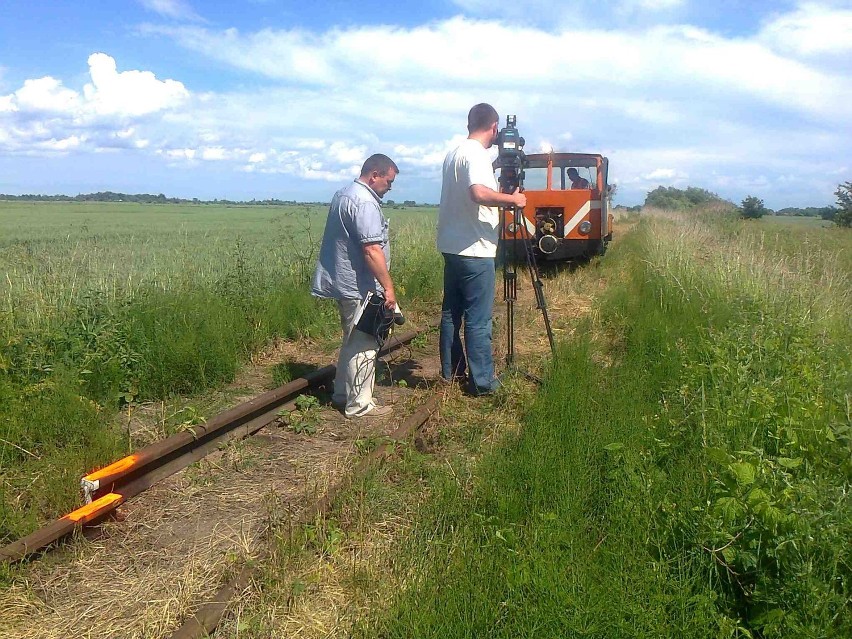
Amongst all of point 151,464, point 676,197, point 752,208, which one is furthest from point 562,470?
point 676,197

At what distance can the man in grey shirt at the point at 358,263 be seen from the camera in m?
4.98

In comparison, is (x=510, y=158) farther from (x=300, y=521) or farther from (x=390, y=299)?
(x=300, y=521)

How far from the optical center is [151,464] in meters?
4.15

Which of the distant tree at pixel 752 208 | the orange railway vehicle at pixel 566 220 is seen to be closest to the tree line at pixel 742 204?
the distant tree at pixel 752 208

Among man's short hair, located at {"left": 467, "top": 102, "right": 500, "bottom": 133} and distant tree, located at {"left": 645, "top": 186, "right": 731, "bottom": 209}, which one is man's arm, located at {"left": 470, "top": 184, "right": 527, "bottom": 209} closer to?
man's short hair, located at {"left": 467, "top": 102, "right": 500, "bottom": 133}

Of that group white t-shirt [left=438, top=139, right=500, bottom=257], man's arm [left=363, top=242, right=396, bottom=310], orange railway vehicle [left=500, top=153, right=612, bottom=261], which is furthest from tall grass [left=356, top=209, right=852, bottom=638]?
orange railway vehicle [left=500, top=153, right=612, bottom=261]

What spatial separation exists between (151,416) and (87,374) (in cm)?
68

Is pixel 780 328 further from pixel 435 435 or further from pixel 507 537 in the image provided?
pixel 507 537

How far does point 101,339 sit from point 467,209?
129 inches

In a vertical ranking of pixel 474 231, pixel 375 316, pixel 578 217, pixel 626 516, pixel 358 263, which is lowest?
pixel 626 516

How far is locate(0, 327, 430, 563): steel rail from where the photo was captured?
328cm

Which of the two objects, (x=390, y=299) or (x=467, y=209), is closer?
(x=390, y=299)

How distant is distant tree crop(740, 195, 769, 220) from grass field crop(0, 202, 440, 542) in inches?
1676

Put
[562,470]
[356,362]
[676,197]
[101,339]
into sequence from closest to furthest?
1. [562,470]
2. [356,362]
3. [101,339]
4. [676,197]
